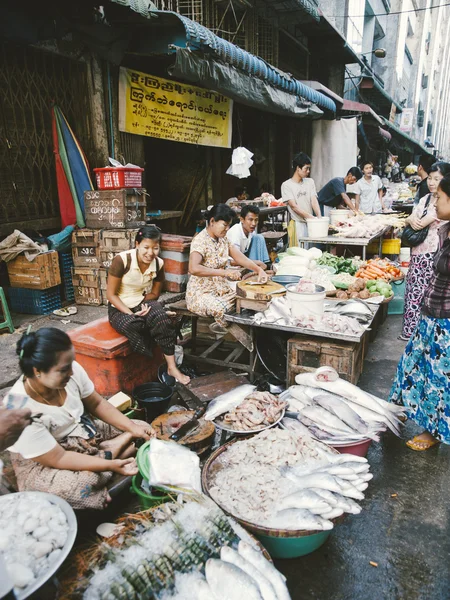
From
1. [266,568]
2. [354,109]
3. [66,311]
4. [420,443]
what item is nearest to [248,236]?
[66,311]

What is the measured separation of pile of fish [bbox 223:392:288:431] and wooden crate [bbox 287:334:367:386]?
85cm

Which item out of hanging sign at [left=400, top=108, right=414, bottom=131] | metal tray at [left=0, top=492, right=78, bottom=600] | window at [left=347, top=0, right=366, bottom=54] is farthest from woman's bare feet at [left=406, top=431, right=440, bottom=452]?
hanging sign at [left=400, top=108, right=414, bottom=131]

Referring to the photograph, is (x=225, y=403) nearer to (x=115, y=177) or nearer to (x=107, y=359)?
(x=107, y=359)

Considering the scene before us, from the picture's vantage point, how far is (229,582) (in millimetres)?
1931

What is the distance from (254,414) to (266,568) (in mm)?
1300

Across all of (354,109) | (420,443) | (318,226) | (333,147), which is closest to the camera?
(420,443)

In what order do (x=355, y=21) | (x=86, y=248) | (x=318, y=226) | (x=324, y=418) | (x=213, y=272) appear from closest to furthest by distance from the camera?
(x=324, y=418) → (x=213, y=272) → (x=86, y=248) → (x=318, y=226) → (x=355, y=21)

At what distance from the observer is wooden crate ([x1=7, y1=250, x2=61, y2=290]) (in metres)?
5.57

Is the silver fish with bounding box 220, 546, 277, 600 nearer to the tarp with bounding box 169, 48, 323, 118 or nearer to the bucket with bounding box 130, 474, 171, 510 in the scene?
the bucket with bounding box 130, 474, 171, 510

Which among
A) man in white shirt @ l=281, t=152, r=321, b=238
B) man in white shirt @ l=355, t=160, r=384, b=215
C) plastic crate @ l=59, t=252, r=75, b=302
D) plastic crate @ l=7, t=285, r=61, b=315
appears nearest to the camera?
plastic crate @ l=7, t=285, r=61, b=315

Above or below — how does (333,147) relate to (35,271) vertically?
above

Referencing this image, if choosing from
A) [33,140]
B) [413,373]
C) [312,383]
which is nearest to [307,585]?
[312,383]

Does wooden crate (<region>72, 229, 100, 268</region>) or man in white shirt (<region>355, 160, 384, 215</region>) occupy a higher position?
man in white shirt (<region>355, 160, 384, 215</region>)

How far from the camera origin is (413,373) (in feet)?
12.0
